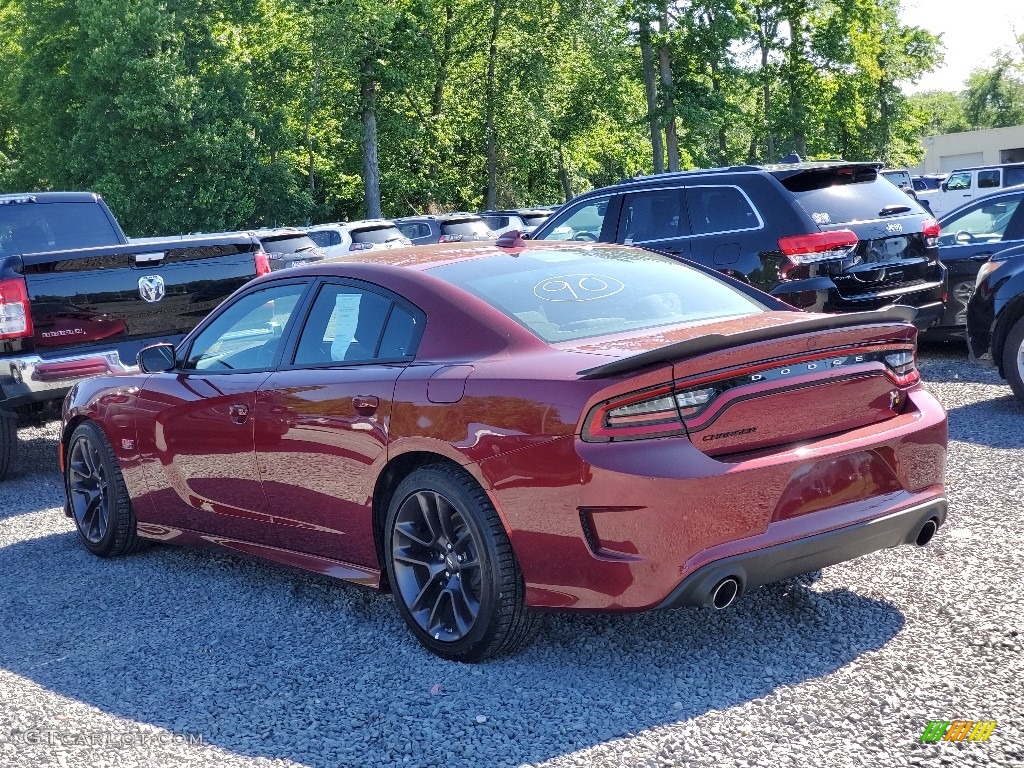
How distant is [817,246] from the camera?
31.7 feet

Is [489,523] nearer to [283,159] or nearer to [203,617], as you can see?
[203,617]

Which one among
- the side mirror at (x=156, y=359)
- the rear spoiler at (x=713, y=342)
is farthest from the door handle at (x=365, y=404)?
the side mirror at (x=156, y=359)

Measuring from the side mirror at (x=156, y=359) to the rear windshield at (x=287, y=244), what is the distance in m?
16.3

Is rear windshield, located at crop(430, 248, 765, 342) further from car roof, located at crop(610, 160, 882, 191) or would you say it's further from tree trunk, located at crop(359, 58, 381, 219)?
tree trunk, located at crop(359, 58, 381, 219)

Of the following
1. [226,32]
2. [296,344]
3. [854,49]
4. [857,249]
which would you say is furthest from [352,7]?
[296,344]

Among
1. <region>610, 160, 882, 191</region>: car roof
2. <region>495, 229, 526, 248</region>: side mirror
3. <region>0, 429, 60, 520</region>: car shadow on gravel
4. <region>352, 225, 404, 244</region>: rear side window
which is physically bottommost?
<region>0, 429, 60, 520</region>: car shadow on gravel

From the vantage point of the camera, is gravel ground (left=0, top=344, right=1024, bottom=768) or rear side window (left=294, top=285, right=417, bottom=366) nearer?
gravel ground (left=0, top=344, right=1024, bottom=768)

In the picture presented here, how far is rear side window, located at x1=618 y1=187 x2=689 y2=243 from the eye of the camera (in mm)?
10586

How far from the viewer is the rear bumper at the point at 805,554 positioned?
12.8 ft

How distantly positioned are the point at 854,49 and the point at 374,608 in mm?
47643

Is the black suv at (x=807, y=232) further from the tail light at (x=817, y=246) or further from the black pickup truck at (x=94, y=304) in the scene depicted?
the black pickup truck at (x=94, y=304)

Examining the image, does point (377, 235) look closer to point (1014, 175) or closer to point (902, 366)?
point (1014, 175)

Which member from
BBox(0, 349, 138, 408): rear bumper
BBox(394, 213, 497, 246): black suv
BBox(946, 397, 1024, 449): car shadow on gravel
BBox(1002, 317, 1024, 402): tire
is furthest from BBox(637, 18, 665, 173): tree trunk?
BBox(0, 349, 138, 408): rear bumper

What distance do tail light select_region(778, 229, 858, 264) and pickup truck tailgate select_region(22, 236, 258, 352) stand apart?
4.11 meters
